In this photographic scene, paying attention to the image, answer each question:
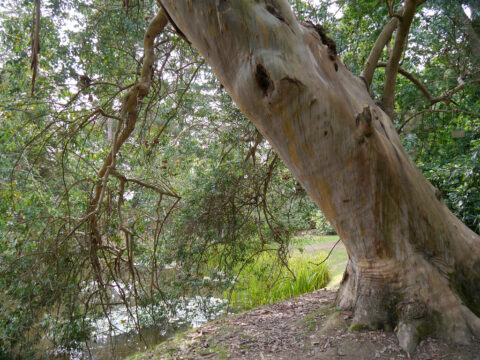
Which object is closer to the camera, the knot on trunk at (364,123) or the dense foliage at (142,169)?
the knot on trunk at (364,123)

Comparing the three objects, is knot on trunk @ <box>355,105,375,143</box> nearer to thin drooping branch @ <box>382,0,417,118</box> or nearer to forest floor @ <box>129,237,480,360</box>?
thin drooping branch @ <box>382,0,417,118</box>

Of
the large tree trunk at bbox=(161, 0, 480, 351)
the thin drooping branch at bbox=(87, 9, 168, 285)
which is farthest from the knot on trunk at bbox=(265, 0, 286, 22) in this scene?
the thin drooping branch at bbox=(87, 9, 168, 285)

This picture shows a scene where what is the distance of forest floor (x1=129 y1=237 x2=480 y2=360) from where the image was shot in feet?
6.50

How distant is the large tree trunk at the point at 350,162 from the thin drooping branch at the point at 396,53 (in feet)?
1.92

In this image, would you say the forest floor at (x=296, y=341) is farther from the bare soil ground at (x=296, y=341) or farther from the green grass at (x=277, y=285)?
the green grass at (x=277, y=285)

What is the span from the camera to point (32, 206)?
12.9 ft

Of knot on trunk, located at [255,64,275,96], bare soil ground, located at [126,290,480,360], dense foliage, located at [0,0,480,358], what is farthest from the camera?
dense foliage, located at [0,0,480,358]

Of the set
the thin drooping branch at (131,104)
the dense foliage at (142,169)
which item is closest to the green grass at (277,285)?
the dense foliage at (142,169)

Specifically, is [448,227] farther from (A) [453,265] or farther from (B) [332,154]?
(B) [332,154]

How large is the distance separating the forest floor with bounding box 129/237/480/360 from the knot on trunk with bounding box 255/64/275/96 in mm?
1747

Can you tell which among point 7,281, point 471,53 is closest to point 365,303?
point 7,281

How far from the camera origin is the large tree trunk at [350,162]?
174cm

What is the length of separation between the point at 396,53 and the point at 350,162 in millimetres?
1481

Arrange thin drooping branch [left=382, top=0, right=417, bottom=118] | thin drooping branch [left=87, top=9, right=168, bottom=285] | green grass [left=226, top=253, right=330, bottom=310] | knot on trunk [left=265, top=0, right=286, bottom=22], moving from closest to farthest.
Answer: knot on trunk [left=265, top=0, right=286, bottom=22] < thin drooping branch [left=382, top=0, right=417, bottom=118] < thin drooping branch [left=87, top=9, right=168, bottom=285] < green grass [left=226, top=253, right=330, bottom=310]
